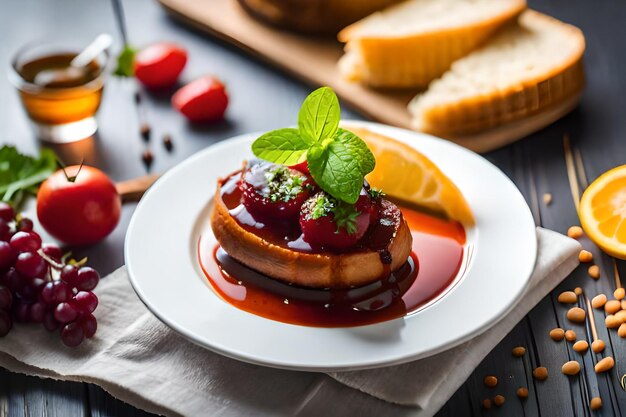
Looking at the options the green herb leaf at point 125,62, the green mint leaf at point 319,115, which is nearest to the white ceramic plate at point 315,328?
the green mint leaf at point 319,115

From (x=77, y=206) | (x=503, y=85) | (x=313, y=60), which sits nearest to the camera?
(x=77, y=206)

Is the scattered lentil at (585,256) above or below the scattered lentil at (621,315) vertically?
below

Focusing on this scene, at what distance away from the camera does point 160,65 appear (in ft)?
16.1

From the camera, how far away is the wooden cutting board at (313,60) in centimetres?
433

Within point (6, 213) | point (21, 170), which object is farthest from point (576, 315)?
point (21, 170)

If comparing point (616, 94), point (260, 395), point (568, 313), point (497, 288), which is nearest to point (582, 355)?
point (568, 313)

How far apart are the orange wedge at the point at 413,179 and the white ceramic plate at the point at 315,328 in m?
0.09

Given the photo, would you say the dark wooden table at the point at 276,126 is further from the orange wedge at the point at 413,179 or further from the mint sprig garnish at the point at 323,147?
the mint sprig garnish at the point at 323,147

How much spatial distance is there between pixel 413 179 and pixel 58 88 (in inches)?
82.5

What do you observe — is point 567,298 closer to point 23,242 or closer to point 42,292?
point 42,292

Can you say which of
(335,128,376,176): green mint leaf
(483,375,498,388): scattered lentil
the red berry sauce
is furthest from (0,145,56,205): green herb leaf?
(483,375,498,388): scattered lentil

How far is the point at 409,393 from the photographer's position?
2789 millimetres

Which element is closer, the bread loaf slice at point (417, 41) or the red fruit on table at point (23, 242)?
the red fruit on table at point (23, 242)

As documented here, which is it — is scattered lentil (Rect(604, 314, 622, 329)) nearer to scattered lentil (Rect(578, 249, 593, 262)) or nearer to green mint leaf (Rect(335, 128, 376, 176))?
scattered lentil (Rect(578, 249, 593, 262))
